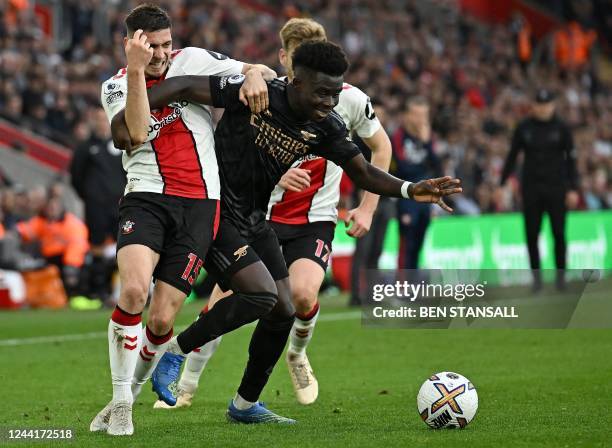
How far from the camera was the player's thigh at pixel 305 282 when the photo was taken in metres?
8.48

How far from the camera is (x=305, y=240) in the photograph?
347 inches

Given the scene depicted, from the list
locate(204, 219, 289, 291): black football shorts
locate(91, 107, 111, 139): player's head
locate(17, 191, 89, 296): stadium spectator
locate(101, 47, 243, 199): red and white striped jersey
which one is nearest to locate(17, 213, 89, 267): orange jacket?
locate(17, 191, 89, 296): stadium spectator

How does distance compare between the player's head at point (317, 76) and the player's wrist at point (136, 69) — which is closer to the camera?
the player's wrist at point (136, 69)

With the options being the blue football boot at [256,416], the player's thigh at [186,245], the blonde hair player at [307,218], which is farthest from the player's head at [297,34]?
the blue football boot at [256,416]

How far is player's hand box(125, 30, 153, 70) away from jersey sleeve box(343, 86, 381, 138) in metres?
2.50

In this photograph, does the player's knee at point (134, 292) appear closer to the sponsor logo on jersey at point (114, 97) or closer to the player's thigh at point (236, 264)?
the player's thigh at point (236, 264)

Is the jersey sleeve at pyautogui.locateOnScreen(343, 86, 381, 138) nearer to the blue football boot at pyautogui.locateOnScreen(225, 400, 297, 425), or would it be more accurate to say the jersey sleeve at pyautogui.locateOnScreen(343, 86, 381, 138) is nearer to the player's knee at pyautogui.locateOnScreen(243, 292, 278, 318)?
the player's knee at pyautogui.locateOnScreen(243, 292, 278, 318)

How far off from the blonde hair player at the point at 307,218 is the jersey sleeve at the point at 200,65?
1048 mm

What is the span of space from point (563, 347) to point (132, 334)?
18.7 ft

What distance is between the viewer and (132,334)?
6.64 meters

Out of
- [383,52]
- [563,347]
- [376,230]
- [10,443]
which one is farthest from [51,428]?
[383,52]

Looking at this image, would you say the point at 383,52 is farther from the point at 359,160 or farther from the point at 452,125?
the point at 359,160

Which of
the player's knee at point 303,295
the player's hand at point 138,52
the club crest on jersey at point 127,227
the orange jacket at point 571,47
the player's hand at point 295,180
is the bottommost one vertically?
the orange jacket at point 571,47

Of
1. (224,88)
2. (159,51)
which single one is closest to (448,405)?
(224,88)
